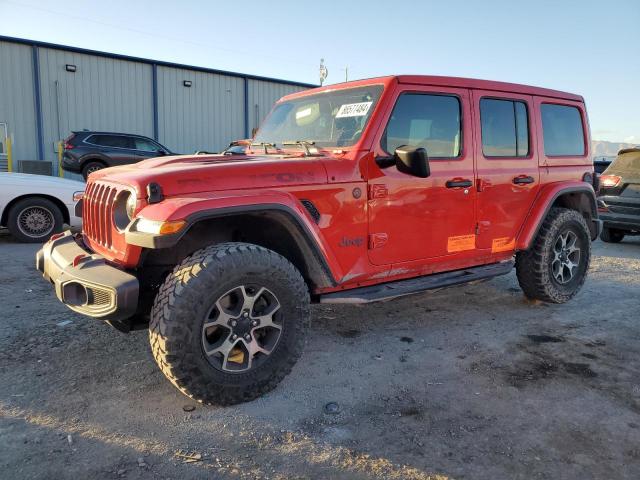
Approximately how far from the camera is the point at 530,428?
2674 millimetres

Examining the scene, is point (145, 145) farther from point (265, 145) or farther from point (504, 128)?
point (504, 128)

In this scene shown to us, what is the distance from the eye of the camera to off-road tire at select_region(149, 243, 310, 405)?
2.67m

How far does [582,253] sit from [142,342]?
4.20 m

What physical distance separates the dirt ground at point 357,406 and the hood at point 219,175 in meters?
1.24

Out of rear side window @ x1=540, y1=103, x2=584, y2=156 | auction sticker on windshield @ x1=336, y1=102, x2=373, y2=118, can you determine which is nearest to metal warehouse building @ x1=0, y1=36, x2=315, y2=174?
auction sticker on windshield @ x1=336, y1=102, x2=373, y2=118

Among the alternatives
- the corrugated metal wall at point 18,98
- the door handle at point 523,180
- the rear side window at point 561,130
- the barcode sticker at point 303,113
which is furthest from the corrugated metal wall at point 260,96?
the door handle at point 523,180

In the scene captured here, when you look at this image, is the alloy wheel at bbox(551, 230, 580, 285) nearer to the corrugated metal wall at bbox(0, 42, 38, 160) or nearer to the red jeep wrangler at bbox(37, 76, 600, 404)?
the red jeep wrangler at bbox(37, 76, 600, 404)

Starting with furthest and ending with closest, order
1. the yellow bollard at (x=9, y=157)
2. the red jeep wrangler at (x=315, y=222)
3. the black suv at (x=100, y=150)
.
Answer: the yellow bollard at (x=9, y=157) → the black suv at (x=100, y=150) → the red jeep wrangler at (x=315, y=222)

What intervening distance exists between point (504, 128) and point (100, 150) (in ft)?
43.6

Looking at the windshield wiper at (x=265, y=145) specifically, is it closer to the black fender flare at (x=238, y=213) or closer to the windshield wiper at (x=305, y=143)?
the windshield wiper at (x=305, y=143)

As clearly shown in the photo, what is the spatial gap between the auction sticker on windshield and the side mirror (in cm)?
44

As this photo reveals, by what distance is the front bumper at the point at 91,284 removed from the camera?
2.65 meters

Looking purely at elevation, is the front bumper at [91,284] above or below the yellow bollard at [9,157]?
below

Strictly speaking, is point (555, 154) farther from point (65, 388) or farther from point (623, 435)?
point (65, 388)
